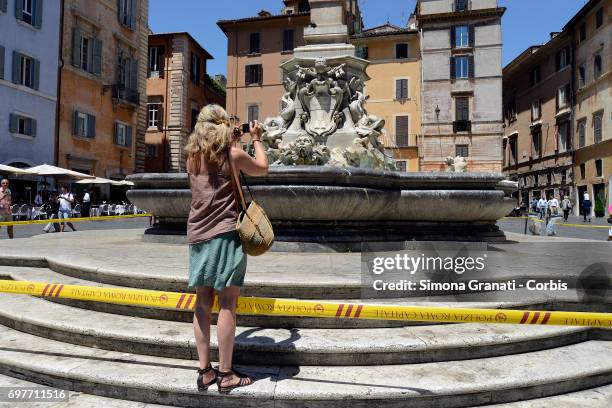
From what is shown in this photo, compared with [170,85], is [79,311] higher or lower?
lower

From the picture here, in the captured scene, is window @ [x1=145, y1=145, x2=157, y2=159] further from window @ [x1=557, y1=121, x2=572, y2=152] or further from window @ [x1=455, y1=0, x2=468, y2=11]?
window @ [x1=557, y1=121, x2=572, y2=152]

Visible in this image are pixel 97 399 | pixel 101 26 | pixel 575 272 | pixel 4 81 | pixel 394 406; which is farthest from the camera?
pixel 101 26

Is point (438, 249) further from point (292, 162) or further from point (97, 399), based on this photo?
point (97, 399)

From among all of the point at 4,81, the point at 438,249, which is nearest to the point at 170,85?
the point at 4,81

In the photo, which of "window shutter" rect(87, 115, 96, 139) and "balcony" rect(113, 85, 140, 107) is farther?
"balcony" rect(113, 85, 140, 107)

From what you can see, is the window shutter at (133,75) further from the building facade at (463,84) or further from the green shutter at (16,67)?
the building facade at (463,84)

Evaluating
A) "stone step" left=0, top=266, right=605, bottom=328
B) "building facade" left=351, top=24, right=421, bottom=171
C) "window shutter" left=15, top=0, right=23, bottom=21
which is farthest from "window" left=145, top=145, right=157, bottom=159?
"stone step" left=0, top=266, right=605, bottom=328

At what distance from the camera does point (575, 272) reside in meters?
4.25

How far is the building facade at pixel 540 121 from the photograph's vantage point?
36500mm

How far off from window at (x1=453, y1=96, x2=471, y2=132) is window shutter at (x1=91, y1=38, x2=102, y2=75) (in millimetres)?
25573

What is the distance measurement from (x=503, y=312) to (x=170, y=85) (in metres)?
36.3

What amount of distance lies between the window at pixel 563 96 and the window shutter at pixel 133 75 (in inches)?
1264

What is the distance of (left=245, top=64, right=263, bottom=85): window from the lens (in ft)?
124

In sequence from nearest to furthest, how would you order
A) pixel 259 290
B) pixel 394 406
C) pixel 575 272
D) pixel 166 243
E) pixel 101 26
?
1. pixel 394 406
2. pixel 259 290
3. pixel 575 272
4. pixel 166 243
5. pixel 101 26
